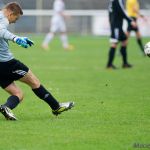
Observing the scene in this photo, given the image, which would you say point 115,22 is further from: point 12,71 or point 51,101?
point 12,71

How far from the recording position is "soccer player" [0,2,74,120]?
423 inches

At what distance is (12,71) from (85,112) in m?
1.67

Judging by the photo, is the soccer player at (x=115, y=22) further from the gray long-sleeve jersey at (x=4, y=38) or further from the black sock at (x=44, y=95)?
the gray long-sleeve jersey at (x=4, y=38)

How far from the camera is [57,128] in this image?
33.9ft

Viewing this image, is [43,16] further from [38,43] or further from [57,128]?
[57,128]

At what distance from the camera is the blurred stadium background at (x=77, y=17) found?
38.7 m

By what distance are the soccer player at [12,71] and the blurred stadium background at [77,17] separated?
88.3ft

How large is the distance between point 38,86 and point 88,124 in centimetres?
110

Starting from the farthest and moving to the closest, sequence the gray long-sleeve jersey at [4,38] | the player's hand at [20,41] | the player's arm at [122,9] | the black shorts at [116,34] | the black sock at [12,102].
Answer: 1. the black shorts at [116,34]
2. the player's arm at [122,9]
3. the black sock at [12,102]
4. the gray long-sleeve jersey at [4,38]
5. the player's hand at [20,41]

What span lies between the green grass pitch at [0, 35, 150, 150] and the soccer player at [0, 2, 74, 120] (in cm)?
19

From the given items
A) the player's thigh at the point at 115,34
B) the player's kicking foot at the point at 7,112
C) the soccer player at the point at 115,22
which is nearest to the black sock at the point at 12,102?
the player's kicking foot at the point at 7,112

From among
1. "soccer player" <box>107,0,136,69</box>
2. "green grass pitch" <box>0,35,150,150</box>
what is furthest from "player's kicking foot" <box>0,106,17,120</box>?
"soccer player" <box>107,0,136,69</box>

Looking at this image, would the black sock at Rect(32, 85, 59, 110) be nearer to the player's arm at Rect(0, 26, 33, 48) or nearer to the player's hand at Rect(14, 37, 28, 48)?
the player's arm at Rect(0, 26, 33, 48)

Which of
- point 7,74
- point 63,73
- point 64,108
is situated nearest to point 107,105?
point 64,108
